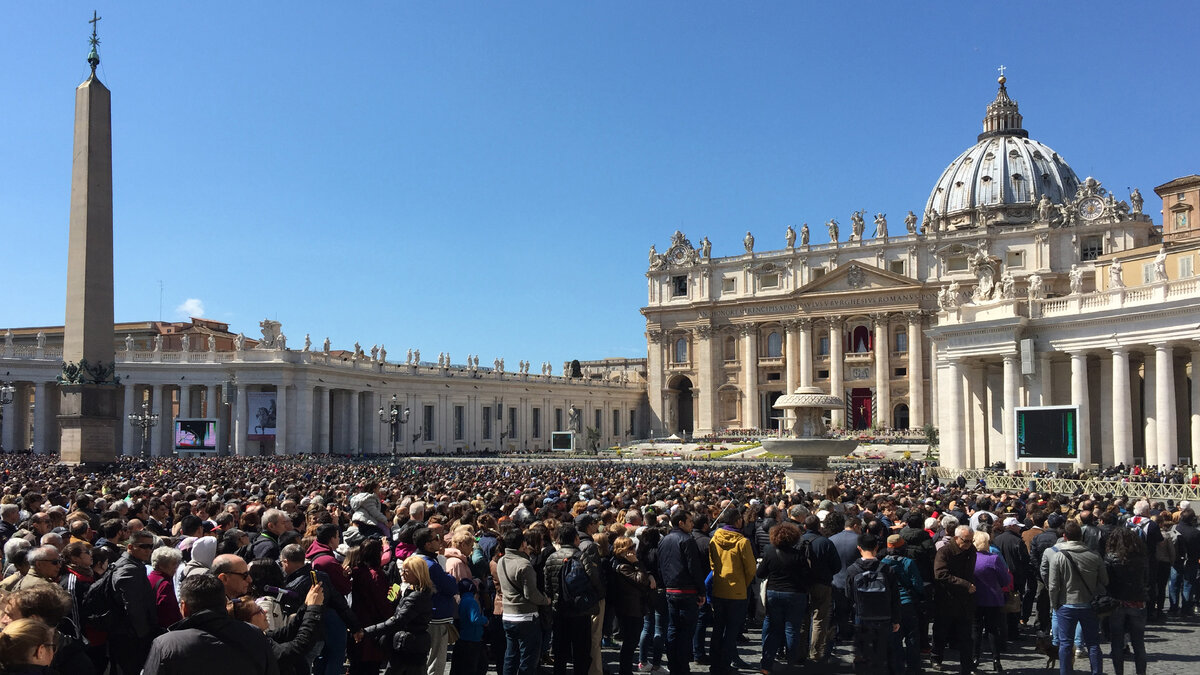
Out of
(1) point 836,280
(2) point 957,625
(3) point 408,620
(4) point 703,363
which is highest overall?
(1) point 836,280

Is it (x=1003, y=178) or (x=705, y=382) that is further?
(x=1003, y=178)

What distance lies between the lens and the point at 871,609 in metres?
8.86

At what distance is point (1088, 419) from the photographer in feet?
102

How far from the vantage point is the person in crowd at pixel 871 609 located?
348 inches

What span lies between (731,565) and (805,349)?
75181 mm

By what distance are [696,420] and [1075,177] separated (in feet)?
185

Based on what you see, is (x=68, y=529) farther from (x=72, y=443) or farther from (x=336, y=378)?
(x=336, y=378)

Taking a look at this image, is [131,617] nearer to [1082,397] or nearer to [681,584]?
[681,584]

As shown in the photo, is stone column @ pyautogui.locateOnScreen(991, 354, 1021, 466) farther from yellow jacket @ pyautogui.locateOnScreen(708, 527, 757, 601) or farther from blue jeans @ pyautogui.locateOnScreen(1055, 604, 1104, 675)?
yellow jacket @ pyautogui.locateOnScreen(708, 527, 757, 601)

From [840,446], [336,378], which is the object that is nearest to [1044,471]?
[840,446]

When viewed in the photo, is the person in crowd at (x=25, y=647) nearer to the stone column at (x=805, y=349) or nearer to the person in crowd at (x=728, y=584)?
the person in crowd at (x=728, y=584)

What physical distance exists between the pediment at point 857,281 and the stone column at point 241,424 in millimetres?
47006

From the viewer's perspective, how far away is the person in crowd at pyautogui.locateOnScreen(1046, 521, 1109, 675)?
9.27 meters

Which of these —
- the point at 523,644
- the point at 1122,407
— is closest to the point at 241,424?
the point at 1122,407
